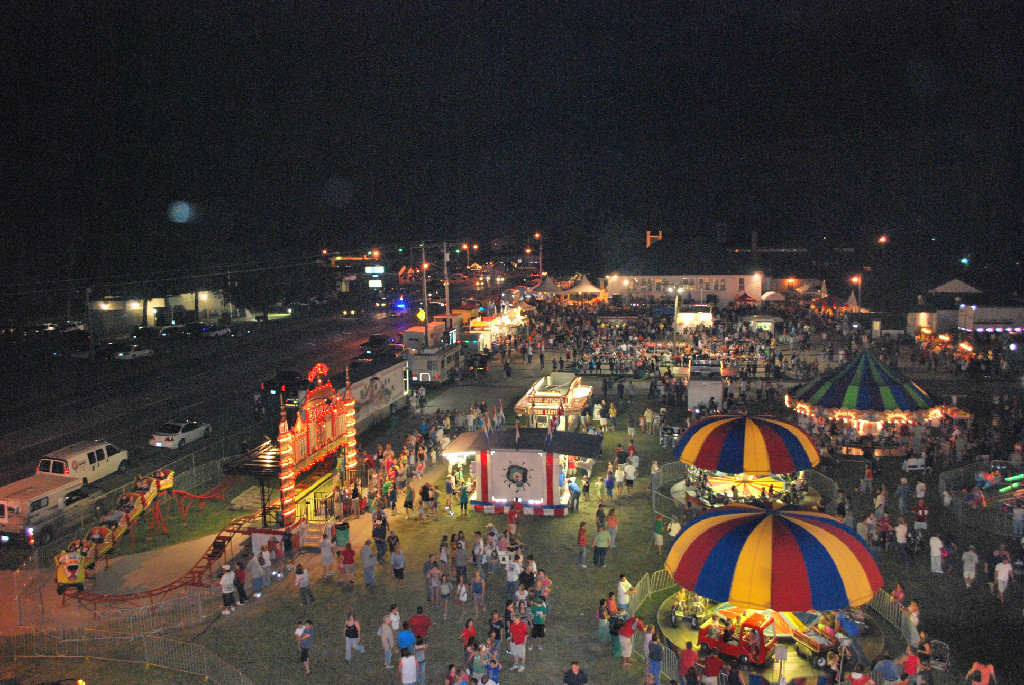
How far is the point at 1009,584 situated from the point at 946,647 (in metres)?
4.36

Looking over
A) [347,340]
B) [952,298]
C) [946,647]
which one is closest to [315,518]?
[946,647]

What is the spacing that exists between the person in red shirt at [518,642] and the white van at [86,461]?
13.5 meters

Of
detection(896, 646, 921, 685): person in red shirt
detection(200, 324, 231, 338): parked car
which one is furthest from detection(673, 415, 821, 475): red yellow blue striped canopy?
detection(200, 324, 231, 338): parked car

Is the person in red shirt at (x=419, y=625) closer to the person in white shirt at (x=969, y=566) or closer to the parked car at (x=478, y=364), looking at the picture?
the person in white shirt at (x=969, y=566)

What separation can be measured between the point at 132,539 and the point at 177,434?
778cm

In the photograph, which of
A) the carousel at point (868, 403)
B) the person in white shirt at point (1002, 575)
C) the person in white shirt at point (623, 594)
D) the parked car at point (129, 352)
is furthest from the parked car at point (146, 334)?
→ the person in white shirt at point (1002, 575)

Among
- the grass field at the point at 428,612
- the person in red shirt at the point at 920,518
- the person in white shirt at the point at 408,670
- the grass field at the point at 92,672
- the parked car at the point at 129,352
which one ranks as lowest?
the grass field at the point at 428,612

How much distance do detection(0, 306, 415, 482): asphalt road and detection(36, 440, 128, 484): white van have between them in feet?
2.37

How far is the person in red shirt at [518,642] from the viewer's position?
11.3 meters

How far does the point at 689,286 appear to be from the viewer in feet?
204

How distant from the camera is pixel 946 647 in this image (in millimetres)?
11172

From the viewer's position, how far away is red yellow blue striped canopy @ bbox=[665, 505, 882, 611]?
33.6ft

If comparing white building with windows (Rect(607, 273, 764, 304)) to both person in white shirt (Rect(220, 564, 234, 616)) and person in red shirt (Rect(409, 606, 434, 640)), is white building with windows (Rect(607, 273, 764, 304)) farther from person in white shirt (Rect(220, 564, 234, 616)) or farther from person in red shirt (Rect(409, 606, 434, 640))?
person in red shirt (Rect(409, 606, 434, 640))

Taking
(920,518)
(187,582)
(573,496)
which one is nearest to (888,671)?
(920,518)
